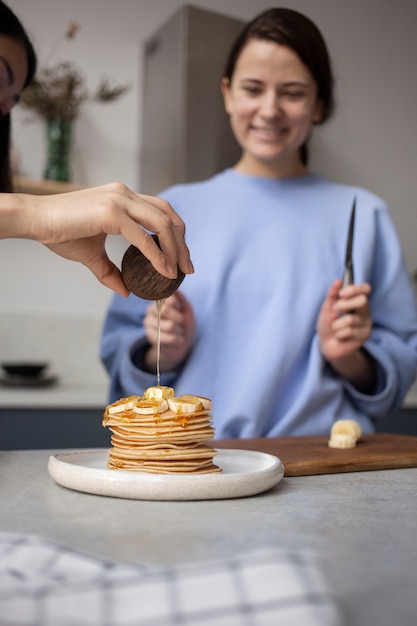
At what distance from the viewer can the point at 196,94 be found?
265cm

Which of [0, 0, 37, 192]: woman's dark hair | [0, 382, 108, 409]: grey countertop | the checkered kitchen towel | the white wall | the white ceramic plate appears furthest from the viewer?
[0, 382, 108, 409]: grey countertop

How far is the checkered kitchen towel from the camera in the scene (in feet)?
1.42

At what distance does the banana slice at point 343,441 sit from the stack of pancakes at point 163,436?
30cm

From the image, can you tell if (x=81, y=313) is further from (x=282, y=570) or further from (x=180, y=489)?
(x=282, y=570)

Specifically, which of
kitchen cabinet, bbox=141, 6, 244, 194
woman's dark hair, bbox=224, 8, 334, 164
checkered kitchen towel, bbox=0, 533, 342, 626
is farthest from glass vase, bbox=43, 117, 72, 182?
checkered kitchen towel, bbox=0, 533, 342, 626

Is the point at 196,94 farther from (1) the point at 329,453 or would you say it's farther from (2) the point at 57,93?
(1) the point at 329,453

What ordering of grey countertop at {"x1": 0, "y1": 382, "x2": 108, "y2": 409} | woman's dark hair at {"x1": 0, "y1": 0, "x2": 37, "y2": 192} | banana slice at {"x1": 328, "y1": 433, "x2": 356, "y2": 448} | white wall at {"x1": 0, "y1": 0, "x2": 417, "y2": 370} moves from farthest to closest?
1. grey countertop at {"x1": 0, "y1": 382, "x2": 108, "y2": 409}
2. white wall at {"x1": 0, "y1": 0, "x2": 417, "y2": 370}
3. woman's dark hair at {"x1": 0, "y1": 0, "x2": 37, "y2": 192}
4. banana slice at {"x1": 328, "y1": 433, "x2": 356, "y2": 448}

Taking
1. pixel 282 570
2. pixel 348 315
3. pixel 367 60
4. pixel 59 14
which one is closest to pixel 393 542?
pixel 282 570

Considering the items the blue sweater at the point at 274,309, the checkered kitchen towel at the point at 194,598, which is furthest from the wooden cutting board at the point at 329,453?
the checkered kitchen towel at the point at 194,598

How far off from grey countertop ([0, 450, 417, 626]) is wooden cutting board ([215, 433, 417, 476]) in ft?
0.19

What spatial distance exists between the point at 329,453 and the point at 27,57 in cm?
90

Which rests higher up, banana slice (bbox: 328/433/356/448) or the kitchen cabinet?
the kitchen cabinet

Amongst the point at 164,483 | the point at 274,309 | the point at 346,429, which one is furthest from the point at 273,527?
the point at 274,309

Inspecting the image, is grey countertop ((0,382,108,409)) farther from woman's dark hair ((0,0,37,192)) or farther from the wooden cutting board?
the wooden cutting board
